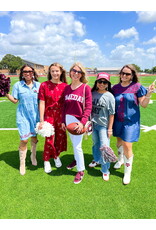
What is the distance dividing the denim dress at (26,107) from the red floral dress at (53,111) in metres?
0.21

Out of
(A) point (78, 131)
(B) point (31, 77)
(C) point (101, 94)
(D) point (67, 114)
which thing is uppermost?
(B) point (31, 77)

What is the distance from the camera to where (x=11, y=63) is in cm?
9031

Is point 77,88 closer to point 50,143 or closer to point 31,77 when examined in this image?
point 31,77

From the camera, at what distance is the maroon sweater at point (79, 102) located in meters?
2.98

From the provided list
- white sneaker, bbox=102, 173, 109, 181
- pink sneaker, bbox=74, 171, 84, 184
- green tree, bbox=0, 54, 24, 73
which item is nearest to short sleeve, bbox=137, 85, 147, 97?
white sneaker, bbox=102, 173, 109, 181

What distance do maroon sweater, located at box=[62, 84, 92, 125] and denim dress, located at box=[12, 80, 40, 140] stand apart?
0.70 metres

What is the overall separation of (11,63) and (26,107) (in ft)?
314

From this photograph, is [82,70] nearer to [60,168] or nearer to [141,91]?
[141,91]

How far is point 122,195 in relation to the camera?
3.01 meters

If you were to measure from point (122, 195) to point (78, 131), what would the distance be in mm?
1271

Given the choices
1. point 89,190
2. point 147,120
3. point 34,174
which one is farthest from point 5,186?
point 147,120

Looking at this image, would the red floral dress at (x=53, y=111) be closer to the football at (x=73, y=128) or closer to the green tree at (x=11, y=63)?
the football at (x=73, y=128)

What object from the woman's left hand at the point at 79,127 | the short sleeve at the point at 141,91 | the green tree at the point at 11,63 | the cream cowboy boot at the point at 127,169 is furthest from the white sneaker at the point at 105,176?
the green tree at the point at 11,63

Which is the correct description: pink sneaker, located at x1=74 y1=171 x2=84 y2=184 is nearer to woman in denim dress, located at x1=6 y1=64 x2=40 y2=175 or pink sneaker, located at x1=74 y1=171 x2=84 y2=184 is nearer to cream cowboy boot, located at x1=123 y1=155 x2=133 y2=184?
cream cowboy boot, located at x1=123 y1=155 x2=133 y2=184
